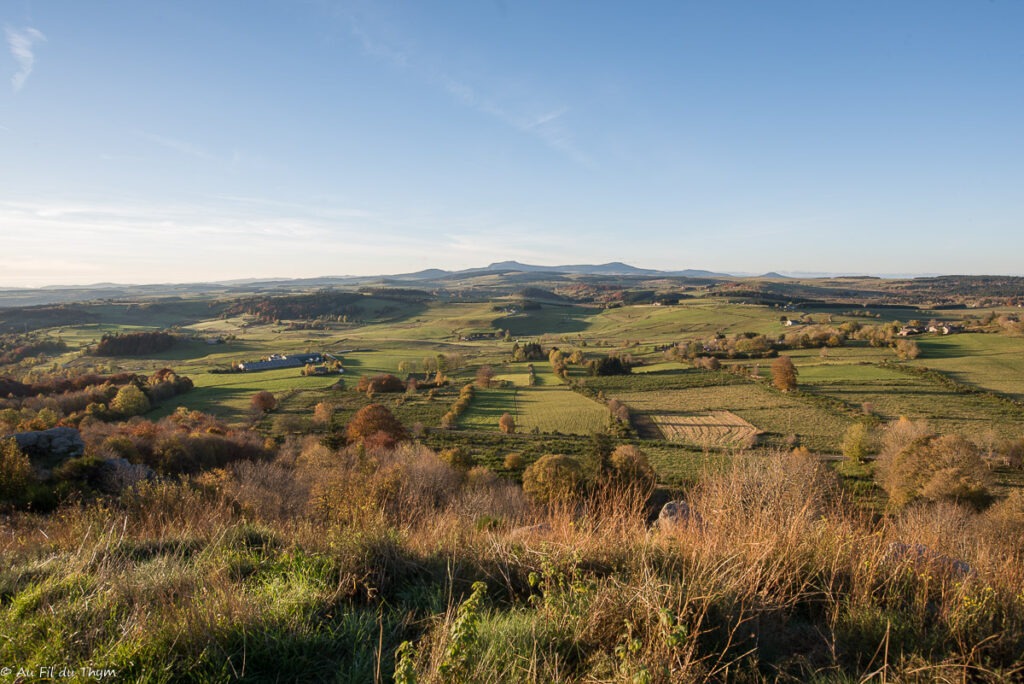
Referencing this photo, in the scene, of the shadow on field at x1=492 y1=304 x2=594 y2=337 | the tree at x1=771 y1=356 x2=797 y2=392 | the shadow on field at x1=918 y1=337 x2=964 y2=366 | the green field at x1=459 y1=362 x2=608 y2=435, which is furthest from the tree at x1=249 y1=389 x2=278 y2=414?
the shadow on field at x1=918 y1=337 x2=964 y2=366

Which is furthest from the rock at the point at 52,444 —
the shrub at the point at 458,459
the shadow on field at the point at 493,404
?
the shadow on field at the point at 493,404

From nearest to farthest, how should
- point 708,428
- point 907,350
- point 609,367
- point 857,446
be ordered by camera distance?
1. point 857,446
2. point 708,428
3. point 907,350
4. point 609,367

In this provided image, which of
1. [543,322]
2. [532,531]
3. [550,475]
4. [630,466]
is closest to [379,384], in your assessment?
[550,475]

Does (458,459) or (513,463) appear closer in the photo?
(458,459)

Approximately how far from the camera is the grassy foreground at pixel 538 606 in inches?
126

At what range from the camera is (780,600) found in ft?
13.2

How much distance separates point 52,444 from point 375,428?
2246 cm

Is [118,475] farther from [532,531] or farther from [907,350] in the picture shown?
[907,350]

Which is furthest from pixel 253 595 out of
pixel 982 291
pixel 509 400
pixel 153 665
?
pixel 982 291

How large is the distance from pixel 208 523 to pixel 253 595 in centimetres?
419

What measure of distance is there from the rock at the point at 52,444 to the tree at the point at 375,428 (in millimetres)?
18562

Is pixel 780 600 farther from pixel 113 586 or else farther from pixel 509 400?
pixel 509 400

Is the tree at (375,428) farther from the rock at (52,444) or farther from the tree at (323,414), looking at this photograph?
the rock at (52,444)

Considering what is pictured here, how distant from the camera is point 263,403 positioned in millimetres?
50219
